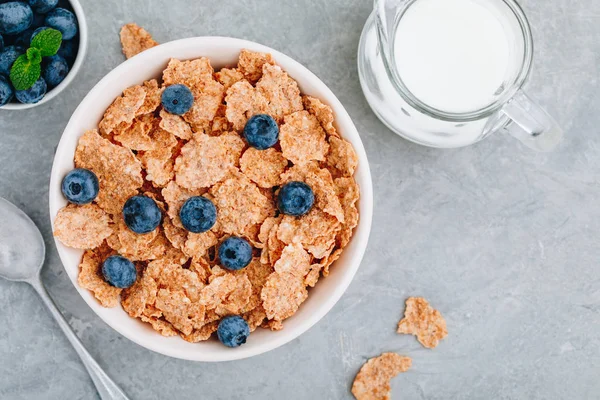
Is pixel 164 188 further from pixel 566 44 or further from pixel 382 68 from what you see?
pixel 566 44

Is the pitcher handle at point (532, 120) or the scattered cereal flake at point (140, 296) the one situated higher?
the pitcher handle at point (532, 120)

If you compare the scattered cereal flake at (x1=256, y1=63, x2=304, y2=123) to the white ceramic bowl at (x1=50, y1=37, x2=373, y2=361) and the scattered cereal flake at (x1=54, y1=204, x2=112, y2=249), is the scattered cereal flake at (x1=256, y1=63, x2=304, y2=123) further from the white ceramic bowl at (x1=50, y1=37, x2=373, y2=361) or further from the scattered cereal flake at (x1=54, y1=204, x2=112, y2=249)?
the scattered cereal flake at (x1=54, y1=204, x2=112, y2=249)

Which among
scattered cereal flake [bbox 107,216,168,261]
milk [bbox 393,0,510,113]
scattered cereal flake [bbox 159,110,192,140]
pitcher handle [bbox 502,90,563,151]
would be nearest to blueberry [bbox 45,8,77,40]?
scattered cereal flake [bbox 159,110,192,140]

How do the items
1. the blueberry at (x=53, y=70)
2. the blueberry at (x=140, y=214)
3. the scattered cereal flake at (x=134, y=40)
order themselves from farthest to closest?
the scattered cereal flake at (x=134, y=40)
the blueberry at (x=53, y=70)
the blueberry at (x=140, y=214)

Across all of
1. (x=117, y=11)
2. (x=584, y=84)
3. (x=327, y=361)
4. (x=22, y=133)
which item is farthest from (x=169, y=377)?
(x=584, y=84)

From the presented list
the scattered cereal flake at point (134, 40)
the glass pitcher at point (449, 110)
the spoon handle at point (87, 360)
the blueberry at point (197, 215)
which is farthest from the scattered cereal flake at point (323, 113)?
the spoon handle at point (87, 360)

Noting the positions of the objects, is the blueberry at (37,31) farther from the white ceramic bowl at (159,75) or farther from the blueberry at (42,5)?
the white ceramic bowl at (159,75)

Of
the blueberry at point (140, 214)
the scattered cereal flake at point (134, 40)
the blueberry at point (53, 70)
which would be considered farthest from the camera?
the scattered cereal flake at point (134, 40)
